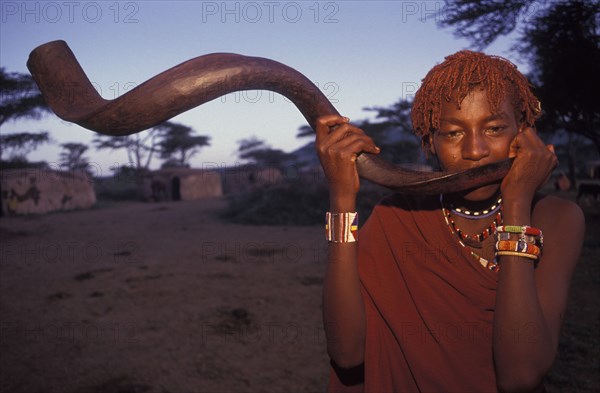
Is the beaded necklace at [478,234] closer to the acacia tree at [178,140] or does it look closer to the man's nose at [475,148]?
the man's nose at [475,148]

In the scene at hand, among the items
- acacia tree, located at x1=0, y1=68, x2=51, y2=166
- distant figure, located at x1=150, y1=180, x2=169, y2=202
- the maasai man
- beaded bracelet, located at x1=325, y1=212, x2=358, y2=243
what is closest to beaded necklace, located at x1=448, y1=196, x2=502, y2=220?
the maasai man

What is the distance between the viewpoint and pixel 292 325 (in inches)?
172

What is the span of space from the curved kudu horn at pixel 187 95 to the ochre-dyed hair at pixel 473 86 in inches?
10.8

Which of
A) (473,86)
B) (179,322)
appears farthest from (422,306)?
(179,322)

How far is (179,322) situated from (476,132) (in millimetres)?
4054

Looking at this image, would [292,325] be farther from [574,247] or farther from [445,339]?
[574,247]

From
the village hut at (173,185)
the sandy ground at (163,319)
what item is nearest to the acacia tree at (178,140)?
the village hut at (173,185)

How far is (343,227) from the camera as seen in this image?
51.0 inches

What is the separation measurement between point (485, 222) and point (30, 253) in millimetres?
9807

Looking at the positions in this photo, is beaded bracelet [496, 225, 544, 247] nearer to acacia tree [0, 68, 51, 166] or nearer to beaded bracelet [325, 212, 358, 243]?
beaded bracelet [325, 212, 358, 243]

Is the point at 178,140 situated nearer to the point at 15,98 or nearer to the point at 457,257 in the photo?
the point at 15,98

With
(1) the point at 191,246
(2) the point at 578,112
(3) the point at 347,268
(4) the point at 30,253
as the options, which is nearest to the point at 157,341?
(3) the point at 347,268

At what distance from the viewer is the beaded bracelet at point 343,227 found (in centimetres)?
129

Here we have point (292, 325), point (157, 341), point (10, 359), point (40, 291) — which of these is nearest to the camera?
point (10, 359)
